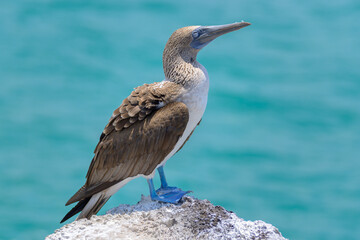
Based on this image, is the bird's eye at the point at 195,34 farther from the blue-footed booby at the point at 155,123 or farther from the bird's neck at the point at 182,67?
the bird's neck at the point at 182,67

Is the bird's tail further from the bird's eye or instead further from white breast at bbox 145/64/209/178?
the bird's eye

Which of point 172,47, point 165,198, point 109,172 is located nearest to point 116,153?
point 109,172

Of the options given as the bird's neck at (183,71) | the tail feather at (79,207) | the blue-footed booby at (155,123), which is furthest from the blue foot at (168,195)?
the bird's neck at (183,71)

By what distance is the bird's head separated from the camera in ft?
19.8

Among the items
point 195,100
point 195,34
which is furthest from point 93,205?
point 195,34

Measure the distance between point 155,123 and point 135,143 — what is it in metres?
0.27

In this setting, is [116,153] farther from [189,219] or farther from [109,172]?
[189,219]

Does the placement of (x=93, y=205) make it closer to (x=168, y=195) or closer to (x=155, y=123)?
(x=168, y=195)

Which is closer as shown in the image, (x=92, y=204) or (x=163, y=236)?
(x=163, y=236)

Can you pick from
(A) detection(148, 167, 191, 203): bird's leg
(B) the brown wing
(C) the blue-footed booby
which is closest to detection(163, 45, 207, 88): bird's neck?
(C) the blue-footed booby

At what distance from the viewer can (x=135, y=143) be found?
19.7 ft

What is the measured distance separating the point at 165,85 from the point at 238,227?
1.46 metres

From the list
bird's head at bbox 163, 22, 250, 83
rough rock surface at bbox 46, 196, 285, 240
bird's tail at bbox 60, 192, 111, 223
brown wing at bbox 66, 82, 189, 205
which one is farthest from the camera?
bird's tail at bbox 60, 192, 111, 223

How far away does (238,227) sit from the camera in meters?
5.94
